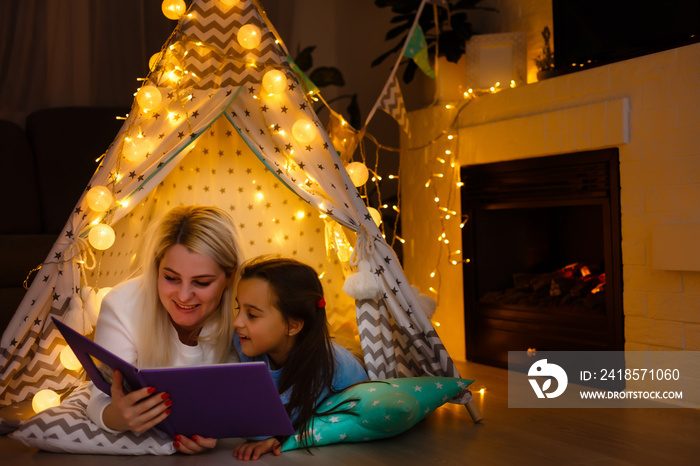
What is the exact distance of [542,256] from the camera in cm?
330

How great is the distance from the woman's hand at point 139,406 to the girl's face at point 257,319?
296 mm

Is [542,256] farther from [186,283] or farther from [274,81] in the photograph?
[186,283]

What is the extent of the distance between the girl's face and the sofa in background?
1691mm

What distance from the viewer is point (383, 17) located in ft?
13.7

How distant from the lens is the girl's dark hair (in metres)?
1.86

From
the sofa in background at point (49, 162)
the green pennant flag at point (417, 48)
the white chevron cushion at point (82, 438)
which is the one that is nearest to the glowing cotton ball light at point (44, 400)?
the white chevron cushion at point (82, 438)

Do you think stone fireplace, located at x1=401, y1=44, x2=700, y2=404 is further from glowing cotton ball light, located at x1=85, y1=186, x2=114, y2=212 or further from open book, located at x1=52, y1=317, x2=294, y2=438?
glowing cotton ball light, located at x1=85, y1=186, x2=114, y2=212

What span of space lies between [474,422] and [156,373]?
999 millimetres

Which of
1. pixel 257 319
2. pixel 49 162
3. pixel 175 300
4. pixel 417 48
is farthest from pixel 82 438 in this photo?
pixel 49 162

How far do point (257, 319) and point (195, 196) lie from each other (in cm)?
78

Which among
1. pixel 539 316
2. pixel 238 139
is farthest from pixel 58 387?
pixel 539 316

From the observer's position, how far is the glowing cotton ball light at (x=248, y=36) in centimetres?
232

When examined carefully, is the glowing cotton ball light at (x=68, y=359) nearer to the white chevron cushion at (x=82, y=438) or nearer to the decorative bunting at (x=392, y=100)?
the white chevron cushion at (x=82, y=438)

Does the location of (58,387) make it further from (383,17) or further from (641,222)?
(383,17)
